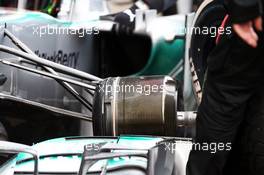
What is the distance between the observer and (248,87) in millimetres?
1582

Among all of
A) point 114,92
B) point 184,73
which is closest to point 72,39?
point 184,73

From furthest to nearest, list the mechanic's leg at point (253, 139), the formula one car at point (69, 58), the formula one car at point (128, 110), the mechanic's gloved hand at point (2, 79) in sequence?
the formula one car at point (69, 58)
the mechanic's gloved hand at point (2, 79)
the mechanic's leg at point (253, 139)
the formula one car at point (128, 110)

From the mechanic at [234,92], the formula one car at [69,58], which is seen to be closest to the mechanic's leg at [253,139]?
the mechanic at [234,92]

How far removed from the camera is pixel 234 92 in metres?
1.58

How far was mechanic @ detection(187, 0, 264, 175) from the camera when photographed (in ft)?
4.91

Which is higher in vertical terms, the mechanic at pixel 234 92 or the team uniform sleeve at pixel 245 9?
the team uniform sleeve at pixel 245 9

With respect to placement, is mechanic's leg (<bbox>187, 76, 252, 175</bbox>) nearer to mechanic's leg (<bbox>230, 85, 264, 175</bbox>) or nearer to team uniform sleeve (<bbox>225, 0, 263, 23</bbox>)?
mechanic's leg (<bbox>230, 85, 264, 175</bbox>)

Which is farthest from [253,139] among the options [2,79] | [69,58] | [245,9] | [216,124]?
[69,58]

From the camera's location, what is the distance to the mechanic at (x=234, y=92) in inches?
59.0

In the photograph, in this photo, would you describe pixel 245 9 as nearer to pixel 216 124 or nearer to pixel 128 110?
pixel 216 124

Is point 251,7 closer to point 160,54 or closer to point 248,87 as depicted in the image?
point 248,87

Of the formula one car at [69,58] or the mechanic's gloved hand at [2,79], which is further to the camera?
the formula one car at [69,58]

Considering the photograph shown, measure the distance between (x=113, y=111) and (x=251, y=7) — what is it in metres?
0.76

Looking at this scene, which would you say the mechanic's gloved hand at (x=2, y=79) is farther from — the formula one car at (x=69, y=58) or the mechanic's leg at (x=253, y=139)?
the mechanic's leg at (x=253, y=139)
